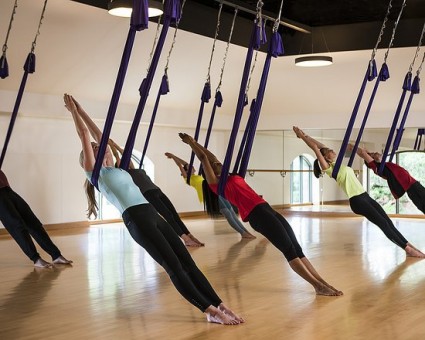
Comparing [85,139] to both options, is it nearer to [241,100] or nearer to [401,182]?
[241,100]

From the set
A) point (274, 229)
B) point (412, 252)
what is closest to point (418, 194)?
point (412, 252)

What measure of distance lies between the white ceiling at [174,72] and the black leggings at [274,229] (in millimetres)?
4101

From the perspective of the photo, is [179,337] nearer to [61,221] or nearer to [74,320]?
[74,320]

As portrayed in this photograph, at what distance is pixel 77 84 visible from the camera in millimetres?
11086

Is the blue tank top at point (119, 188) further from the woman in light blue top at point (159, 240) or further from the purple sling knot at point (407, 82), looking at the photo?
the purple sling knot at point (407, 82)

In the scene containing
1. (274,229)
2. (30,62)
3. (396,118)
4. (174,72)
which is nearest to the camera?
(274,229)

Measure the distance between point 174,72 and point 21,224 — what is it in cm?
513

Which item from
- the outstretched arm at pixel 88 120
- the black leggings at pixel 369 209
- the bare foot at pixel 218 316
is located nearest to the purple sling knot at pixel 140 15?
the outstretched arm at pixel 88 120

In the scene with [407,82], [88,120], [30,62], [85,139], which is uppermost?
[30,62]

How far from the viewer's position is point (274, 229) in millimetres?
5289

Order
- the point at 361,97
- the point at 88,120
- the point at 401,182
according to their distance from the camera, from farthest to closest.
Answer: the point at 401,182 < the point at 361,97 < the point at 88,120

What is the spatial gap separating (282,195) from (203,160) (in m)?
9.45

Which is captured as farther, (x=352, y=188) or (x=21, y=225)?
(x=352, y=188)

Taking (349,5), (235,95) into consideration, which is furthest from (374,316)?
(235,95)
